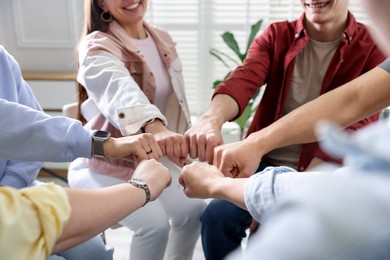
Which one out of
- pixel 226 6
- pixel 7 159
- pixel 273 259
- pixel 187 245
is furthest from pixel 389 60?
pixel 226 6

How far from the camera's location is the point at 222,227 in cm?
158

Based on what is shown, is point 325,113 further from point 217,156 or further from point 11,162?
point 11,162

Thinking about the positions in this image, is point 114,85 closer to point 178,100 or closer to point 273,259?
point 178,100

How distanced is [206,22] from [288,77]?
1.66m

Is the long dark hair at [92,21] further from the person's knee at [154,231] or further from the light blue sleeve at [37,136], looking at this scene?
the person's knee at [154,231]

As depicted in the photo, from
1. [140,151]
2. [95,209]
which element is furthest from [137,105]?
[95,209]

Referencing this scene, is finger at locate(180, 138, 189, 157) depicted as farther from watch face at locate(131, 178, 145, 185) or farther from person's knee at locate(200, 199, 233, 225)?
watch face at locate(131, 178, 145, 185)

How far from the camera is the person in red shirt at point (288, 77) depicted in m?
1.59

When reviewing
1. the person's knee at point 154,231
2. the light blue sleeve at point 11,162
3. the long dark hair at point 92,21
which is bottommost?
the person's knee at point 154,231

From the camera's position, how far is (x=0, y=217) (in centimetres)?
66

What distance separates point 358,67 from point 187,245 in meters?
0.99

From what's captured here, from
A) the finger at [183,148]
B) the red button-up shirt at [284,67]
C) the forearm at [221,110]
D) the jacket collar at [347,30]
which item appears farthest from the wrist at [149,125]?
the jacket collar at [347,30]

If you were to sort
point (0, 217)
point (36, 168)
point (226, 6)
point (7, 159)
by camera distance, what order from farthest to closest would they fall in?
point (226, 6) → point (36, 168) → point (7, 159) → point (0, 217)

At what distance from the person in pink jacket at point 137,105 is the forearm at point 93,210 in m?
0.48
